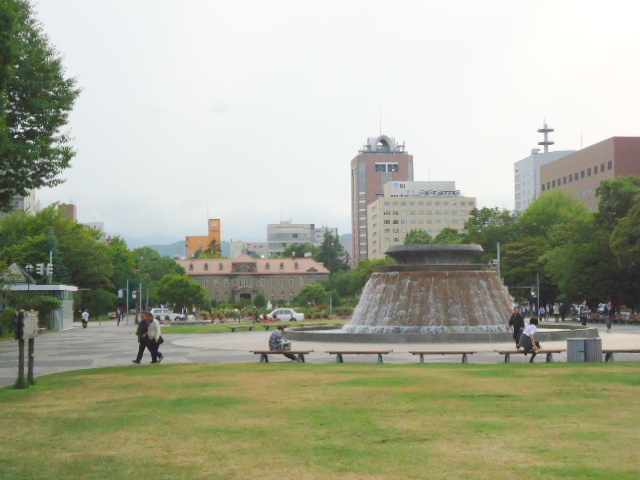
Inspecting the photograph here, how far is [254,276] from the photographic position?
6137 inches

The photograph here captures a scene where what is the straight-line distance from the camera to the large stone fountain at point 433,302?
105 ft

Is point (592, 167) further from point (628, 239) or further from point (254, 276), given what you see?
point (628, 239)

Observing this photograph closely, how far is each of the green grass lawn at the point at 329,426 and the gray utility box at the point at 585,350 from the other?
10.0 ft

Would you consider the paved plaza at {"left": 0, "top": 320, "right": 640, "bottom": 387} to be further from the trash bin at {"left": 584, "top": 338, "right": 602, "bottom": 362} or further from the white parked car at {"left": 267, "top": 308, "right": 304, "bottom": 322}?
the white parked car at {"left": 267, "top": 308, "right": 304, "bottom": 322}

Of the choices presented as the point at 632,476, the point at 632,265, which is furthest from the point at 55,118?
the point at 632,265

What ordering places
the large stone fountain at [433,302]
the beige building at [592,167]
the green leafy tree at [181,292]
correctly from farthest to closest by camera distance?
the beige building at [592,167]
the green leafy tree at [181,292]
the large stone fountain at [433,302]

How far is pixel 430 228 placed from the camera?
187000mm

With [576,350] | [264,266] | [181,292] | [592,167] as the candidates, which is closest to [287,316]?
[181,292]

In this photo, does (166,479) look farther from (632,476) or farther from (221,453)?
(632,476)

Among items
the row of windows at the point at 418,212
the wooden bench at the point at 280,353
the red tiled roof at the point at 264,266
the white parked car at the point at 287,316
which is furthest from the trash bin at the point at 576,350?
the row of windows at the point at 418,212

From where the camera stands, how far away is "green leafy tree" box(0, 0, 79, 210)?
25.6 m

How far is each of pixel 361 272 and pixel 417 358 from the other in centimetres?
9339

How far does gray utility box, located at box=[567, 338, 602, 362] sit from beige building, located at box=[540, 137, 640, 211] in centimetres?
7695

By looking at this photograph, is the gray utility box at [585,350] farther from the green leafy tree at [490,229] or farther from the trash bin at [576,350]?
the green leafy tree at [490,229]
